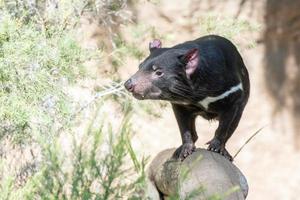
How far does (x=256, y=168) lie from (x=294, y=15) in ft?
5.28

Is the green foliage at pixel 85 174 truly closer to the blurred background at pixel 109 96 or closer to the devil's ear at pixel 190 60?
the blurred background at pixel 109 96

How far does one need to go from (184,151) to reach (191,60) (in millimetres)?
495

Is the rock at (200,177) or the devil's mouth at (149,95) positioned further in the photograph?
the devil's mouth at (149,95)

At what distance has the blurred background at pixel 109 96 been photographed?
3.04 metres

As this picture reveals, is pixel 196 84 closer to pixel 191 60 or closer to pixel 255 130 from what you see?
pixel 191 60

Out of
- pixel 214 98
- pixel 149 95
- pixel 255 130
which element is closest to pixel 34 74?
pixel 149 95

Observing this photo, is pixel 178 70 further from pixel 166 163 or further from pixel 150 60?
pixel 166 163

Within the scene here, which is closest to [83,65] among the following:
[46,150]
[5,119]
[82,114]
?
[82,114]

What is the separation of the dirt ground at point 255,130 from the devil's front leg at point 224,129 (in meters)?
3.49

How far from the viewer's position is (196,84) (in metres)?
4.52

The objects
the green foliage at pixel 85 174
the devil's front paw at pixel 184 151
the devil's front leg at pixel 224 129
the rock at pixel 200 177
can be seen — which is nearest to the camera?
the green foliage at pixel 85 174

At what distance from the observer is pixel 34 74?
460 centimetres

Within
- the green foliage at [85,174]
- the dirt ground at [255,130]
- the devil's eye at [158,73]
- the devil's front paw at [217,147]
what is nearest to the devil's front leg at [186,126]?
the devil's front paw at [217,147]

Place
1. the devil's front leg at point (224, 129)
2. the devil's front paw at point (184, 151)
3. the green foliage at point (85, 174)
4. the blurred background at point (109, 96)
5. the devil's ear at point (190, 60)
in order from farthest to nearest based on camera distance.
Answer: the devil's front leg at point (224, 129)
the devil's ear at point (190, 60)
the devil's front paw at point (184, 151)
the blurred background at point (109, 96)
the green foliage at point (85, 174)
